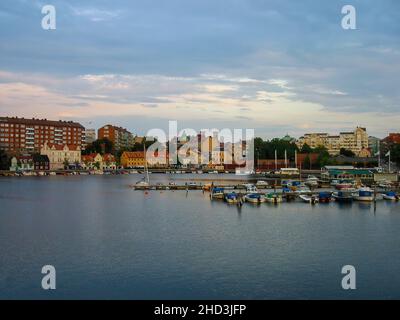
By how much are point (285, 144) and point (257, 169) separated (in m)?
8.76

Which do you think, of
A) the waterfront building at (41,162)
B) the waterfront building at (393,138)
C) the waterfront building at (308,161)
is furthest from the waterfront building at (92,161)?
the waterfront building at (393,138)

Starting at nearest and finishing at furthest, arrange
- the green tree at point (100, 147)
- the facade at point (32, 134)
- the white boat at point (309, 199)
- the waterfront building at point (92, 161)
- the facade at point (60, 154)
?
the white boat at point (309, 199) → the facade at point (60, 154) → the facade at point (32, 134) → the waterfront building at point (92, 161) → the green tree at point (100, 147)

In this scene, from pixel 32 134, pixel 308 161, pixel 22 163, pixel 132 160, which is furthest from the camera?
pixel 132 160

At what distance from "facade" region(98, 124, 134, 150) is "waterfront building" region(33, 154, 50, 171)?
2458cm

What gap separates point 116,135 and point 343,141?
47355 mm

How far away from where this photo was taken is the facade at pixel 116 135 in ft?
333

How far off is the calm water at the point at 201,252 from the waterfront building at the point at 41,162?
49.9 meters

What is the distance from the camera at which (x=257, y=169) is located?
7169cm

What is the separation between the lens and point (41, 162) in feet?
242

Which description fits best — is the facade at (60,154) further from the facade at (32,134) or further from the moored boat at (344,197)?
the moored boat at (344,197)

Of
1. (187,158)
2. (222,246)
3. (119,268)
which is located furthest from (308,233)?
(187,158)

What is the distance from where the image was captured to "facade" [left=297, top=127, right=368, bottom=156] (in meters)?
106

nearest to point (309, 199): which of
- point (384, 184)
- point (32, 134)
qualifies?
point (384, 184)

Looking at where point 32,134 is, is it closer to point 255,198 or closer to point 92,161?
point 92,161
